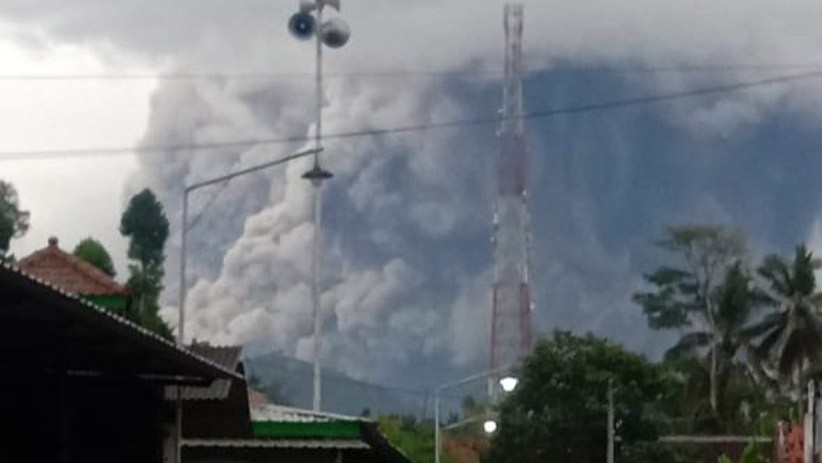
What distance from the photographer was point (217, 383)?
18844 millimetres

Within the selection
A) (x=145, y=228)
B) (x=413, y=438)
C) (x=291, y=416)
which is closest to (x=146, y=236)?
(x=145, y=228)

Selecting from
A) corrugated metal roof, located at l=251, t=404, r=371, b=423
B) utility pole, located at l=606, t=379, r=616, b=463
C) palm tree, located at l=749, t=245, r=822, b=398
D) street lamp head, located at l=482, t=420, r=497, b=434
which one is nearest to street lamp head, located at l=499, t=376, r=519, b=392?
street lamp head, located at l=482, t=420, r=497, b=434

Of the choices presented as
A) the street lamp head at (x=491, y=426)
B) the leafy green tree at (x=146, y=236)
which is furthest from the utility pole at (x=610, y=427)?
the leafy green tree at (x=146, y=236)

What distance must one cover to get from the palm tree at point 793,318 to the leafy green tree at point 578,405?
13.9 m

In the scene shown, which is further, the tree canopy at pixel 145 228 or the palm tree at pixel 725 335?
the palm tree at pixel 725 335

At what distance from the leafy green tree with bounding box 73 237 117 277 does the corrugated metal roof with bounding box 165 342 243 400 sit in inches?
1065

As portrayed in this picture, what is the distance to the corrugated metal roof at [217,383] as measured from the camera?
64.2 feet

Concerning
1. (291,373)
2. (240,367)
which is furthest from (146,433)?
(291,373)

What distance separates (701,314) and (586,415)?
22.7 m

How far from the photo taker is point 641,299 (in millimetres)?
80125

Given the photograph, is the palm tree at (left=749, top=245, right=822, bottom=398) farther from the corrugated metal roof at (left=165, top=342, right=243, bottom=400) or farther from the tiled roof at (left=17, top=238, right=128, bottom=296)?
the corrugated metal roof at (left=165, top=342, right=243, bottom=400)

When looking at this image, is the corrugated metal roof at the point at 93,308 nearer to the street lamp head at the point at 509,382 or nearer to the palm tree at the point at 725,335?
the street lamp head at the point at 509,382

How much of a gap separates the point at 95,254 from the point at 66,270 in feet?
41.3

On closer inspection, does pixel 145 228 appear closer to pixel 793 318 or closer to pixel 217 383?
pixel 793 318
